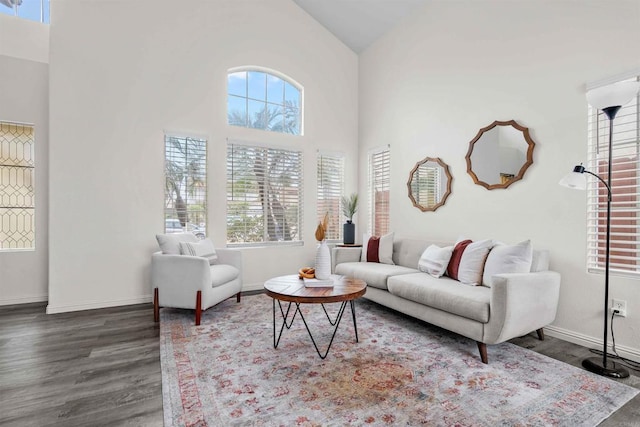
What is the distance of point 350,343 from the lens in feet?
8.90

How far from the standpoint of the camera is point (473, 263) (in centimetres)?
296

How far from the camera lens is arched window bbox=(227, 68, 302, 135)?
4660 millimetres

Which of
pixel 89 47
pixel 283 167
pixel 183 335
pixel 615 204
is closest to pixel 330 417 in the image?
pixel 183 335

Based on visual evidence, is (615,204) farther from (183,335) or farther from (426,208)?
(183,335)

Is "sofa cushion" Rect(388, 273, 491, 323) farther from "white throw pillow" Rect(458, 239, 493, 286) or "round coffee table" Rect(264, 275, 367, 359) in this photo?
"round coffee table" Rect(264, 275, 367, 359)

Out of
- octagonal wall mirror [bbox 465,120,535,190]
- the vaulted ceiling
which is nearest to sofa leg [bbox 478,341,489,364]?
octagonal wall mirror [bbox 465,120,535,190]

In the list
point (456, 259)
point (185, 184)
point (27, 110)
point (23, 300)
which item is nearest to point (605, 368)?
point (456, 259)

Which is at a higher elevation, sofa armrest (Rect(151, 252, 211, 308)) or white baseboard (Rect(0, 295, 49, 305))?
sofa armrest (Rect(151, 252, 211, 308))

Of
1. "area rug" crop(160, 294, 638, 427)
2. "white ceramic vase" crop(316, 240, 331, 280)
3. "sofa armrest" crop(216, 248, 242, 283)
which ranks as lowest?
"area rug" crop(160, 294, 638, 427)

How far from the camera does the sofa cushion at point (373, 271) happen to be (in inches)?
134

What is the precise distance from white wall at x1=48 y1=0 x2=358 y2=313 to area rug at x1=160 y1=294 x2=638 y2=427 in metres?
1.51

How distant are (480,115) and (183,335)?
12.3 ft

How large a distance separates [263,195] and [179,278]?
73.5 inches

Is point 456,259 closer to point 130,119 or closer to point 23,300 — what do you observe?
point 130,119
